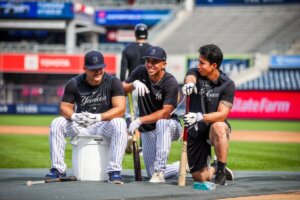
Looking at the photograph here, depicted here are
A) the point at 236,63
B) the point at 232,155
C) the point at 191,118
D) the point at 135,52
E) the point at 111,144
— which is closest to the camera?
the point at 191,118

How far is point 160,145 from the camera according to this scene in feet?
27.0

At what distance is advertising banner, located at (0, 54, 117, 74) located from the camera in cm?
4156

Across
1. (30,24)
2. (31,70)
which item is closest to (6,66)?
(31,70)

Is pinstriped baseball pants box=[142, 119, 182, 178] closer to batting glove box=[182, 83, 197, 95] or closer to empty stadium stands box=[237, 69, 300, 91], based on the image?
batting glove box=[182, 83, 197, 95]

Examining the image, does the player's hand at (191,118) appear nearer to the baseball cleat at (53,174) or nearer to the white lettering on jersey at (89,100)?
the white lettering on jersey at (89,100)

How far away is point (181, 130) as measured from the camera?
8547mm

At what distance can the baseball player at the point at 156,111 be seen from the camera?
827cm

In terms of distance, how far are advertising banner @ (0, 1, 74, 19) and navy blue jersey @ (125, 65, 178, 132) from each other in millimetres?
39328

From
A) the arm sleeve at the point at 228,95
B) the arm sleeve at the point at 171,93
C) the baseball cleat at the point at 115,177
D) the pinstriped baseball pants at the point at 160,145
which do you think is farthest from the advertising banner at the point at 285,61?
the baseball cleat at the point at 115,177

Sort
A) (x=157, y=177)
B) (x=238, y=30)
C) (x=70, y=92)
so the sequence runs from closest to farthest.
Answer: (x=157, y=177), (x=70, y=92), (x=238, y=30)

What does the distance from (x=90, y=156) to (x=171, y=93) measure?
1309mm

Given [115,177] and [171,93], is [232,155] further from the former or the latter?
[115,177]

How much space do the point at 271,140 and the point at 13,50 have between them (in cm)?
2820

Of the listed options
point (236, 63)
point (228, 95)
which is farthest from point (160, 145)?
point (236, 63)
